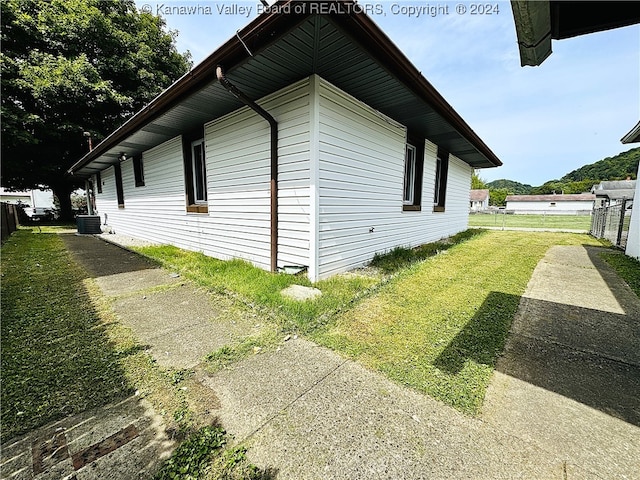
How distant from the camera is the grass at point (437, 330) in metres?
1.87

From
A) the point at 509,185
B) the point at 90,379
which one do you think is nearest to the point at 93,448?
the point at 90,379

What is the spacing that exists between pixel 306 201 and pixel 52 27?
739 inches

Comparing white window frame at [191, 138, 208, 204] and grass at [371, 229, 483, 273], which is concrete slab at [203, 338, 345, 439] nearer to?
grass at [371, 229, 483, 273]

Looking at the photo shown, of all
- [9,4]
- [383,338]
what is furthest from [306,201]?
[9,4]

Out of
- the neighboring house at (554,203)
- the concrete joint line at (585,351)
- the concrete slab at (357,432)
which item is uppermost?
the neighboring house at (554,203)

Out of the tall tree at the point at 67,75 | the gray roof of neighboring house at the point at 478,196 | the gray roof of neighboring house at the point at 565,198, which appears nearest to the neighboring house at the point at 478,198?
the gray roof of neighboring house at the point at 478,196

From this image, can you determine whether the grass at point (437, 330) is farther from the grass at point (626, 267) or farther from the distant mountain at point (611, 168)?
the distant mountain at point (611, 168)

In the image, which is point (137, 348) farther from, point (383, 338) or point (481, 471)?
point (481, 471)

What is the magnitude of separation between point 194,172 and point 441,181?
723 cm

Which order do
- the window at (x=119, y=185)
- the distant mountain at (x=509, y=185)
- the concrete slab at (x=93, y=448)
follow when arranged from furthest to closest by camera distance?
the distant mountain at (x=509, y=185) < the window at (x=119, y=185) < the concrete slab at (x=93, y=448)

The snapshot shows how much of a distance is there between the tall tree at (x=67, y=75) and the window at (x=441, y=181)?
16.3m

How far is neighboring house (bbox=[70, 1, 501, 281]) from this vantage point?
304cm

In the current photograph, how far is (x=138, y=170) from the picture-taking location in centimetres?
892

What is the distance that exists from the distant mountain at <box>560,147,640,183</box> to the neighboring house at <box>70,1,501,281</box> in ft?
247
